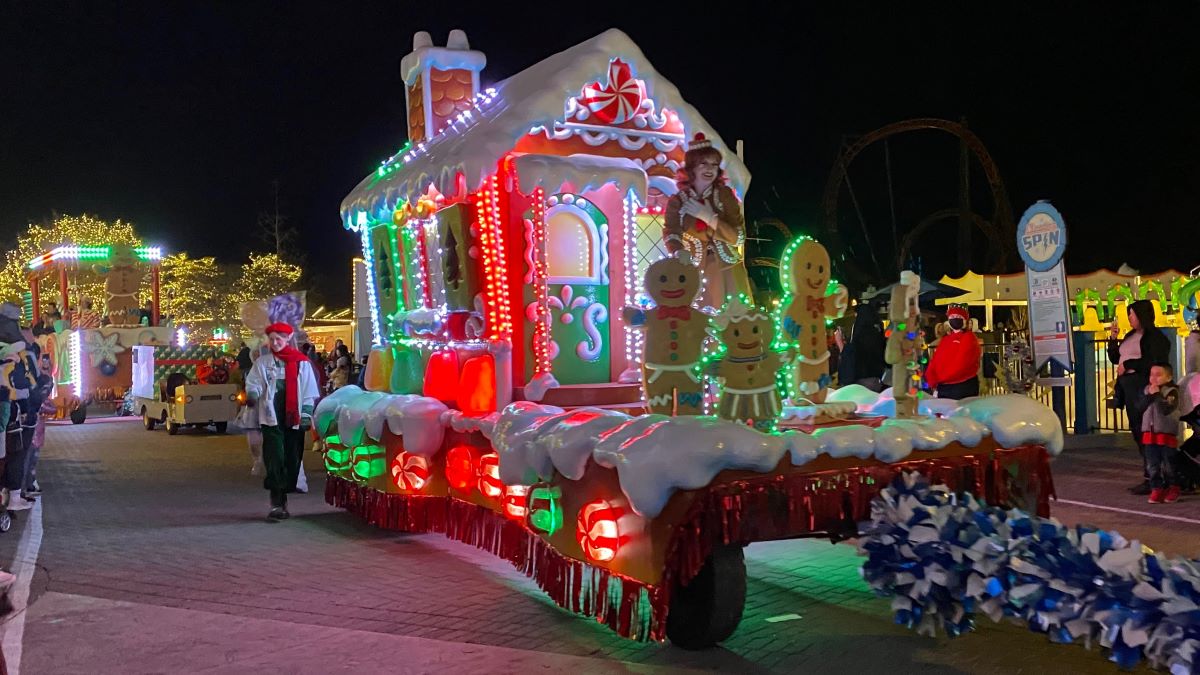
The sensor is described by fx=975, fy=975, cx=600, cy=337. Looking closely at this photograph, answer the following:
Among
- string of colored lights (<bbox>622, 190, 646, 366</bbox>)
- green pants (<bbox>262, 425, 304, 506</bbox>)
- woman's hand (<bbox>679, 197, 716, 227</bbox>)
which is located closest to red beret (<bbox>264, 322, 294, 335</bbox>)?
green pants (<bbox>262, 425, 304, 506</bbox>)

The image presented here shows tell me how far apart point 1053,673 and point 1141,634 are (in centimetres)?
105

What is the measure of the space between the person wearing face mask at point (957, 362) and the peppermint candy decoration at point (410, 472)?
4379 millimetres

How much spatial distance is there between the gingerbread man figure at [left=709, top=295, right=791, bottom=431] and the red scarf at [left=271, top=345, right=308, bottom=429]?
5.08 m

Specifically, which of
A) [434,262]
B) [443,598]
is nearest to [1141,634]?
[443,598]

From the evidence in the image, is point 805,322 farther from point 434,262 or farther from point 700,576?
point 434,262

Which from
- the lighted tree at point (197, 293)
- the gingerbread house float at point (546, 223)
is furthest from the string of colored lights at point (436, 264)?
the lighted tree at point (197, 293)

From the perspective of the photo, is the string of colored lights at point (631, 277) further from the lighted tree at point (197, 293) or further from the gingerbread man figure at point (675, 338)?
the lighted tree at point (197, 293)

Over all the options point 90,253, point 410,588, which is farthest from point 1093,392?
point 90,253

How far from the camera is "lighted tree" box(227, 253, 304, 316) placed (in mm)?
44344

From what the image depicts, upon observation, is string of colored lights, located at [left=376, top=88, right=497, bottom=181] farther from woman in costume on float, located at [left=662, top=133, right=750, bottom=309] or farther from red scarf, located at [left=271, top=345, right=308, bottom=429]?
woman in costume on float, located at [left=662, top=133, right=750, bottom=309]

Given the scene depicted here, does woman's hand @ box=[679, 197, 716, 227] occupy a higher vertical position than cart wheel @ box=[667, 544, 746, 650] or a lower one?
higher

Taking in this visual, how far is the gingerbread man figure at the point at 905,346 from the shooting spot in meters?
5.82

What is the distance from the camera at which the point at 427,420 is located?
7344mm

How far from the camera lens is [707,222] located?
623 cm
